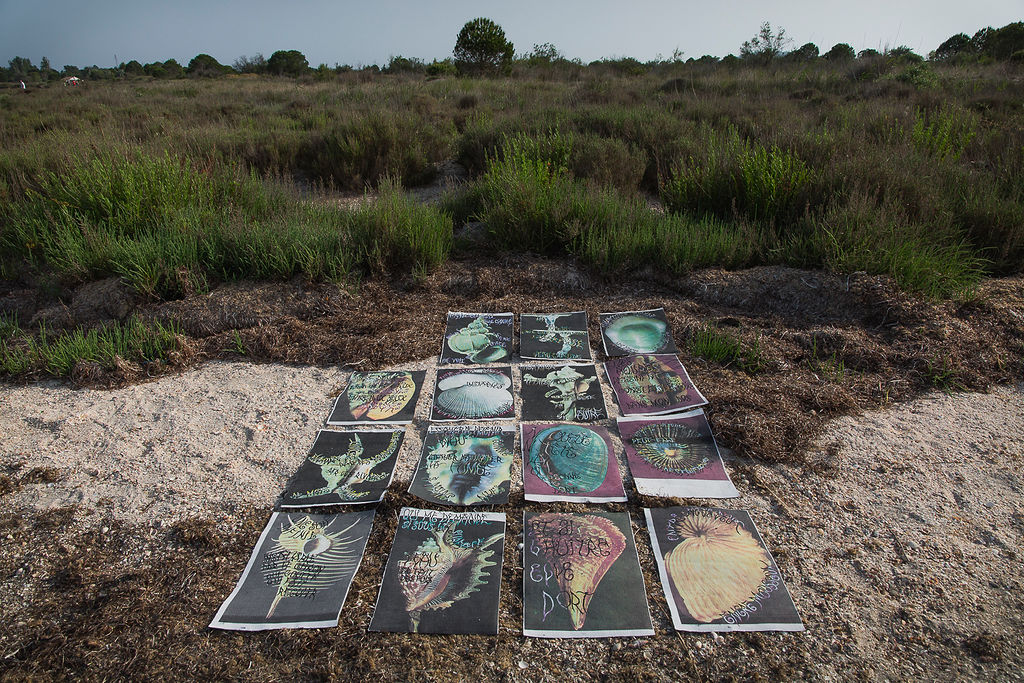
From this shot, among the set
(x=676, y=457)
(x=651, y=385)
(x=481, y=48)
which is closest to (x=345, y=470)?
(x=676, y=457)

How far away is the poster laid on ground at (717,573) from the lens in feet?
6.10

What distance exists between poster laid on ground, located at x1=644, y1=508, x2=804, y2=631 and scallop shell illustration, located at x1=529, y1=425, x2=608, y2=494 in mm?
293

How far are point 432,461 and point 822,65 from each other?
48.7 feet

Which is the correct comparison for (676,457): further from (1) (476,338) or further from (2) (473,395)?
(1) (476,338)

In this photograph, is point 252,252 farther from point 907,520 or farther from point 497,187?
point 907,520

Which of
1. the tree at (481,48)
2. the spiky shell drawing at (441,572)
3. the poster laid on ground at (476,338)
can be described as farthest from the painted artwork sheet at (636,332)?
the tree at (481,48)

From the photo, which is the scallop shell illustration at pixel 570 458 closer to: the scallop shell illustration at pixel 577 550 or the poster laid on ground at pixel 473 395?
the scallop shell illustration at pixel 577 550

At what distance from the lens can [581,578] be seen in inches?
79.4

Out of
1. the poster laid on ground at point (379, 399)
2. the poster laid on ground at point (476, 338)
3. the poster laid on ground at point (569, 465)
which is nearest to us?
the poster laid on ground at point (569, 465)

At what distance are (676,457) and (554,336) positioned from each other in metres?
1.17

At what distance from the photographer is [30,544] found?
219cm

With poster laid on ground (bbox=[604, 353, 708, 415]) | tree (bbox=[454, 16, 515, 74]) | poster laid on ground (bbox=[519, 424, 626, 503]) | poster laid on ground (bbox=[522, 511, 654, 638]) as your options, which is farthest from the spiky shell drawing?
tree (bbox=[454, 16, 515, 74])

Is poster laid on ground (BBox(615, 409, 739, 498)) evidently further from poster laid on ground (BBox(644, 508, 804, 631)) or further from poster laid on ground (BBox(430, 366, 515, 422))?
poster laid on ground (BBox(430, 366, 515, 422))

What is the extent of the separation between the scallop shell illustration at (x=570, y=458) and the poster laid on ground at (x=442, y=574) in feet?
1.06
